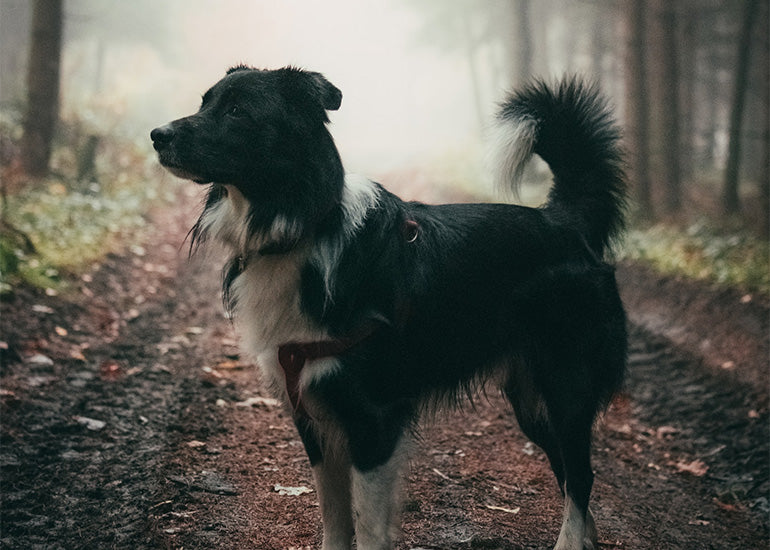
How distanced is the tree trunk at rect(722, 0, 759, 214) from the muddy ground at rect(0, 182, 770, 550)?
15.6 ft

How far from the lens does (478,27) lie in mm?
29625

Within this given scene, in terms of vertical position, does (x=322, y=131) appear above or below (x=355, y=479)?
above

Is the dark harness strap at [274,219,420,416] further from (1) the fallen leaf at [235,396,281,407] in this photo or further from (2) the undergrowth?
(2) the undergrowth

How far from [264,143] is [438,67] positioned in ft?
150

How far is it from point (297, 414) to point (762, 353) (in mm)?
4886

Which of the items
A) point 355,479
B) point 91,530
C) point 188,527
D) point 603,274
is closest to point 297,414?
point 355,479

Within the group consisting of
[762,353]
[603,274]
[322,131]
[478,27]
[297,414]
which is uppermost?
[478,27]

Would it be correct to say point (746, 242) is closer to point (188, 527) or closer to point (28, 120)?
point (188, 527)

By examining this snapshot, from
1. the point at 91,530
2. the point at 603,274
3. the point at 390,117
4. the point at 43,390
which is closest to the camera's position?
the point at 91,530

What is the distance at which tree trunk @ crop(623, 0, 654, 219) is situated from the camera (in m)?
12.6

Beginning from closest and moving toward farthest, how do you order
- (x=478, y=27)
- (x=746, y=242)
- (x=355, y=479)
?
1. (x=355, y=479)
2. (x=746, y=242)
3. (x=478, y=27)

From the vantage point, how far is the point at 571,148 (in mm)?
3984

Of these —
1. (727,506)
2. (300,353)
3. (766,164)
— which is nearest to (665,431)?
(727,506)

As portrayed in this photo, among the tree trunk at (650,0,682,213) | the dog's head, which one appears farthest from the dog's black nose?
the tree trunk at (650,0,682,213)
